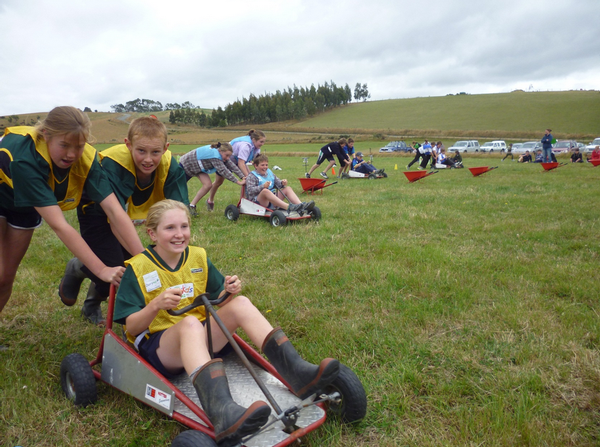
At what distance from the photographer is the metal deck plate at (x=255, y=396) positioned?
2104 mm

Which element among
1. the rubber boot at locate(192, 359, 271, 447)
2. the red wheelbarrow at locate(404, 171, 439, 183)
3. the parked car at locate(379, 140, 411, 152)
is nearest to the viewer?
the rubber boot at locate(192, 359, 271, 447)

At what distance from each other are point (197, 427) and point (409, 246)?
4.09m

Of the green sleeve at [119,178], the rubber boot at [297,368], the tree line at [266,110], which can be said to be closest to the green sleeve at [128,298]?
the rubber boot at [297,368]

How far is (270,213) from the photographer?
7781mm

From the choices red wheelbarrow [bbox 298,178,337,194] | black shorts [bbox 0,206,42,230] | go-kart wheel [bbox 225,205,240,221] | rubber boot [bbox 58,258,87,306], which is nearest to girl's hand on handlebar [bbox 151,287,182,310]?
black shorts [bbox 0,206,42,230]

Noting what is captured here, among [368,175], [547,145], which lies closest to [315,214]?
[368,175]

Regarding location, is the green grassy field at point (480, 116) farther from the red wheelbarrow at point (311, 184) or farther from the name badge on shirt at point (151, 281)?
the name badge on shirt at point (151, 281)

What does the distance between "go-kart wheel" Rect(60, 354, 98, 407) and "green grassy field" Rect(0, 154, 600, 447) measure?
9 cm

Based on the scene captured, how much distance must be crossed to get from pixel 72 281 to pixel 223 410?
2.48 metres

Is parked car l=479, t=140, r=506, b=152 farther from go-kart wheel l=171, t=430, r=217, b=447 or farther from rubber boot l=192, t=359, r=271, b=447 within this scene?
go-kart wheel l=171, t=430, r=217, b=447

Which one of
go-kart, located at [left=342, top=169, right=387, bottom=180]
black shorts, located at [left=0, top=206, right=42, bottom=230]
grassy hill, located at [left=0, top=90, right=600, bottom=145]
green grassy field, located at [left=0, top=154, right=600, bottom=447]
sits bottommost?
green grassy field, located at [left=0, top=154, right=600, bottom=447]

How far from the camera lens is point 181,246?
2643 mm

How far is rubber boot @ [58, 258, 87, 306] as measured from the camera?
12.2ft

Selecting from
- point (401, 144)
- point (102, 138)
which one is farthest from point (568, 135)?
point (102, 138)
